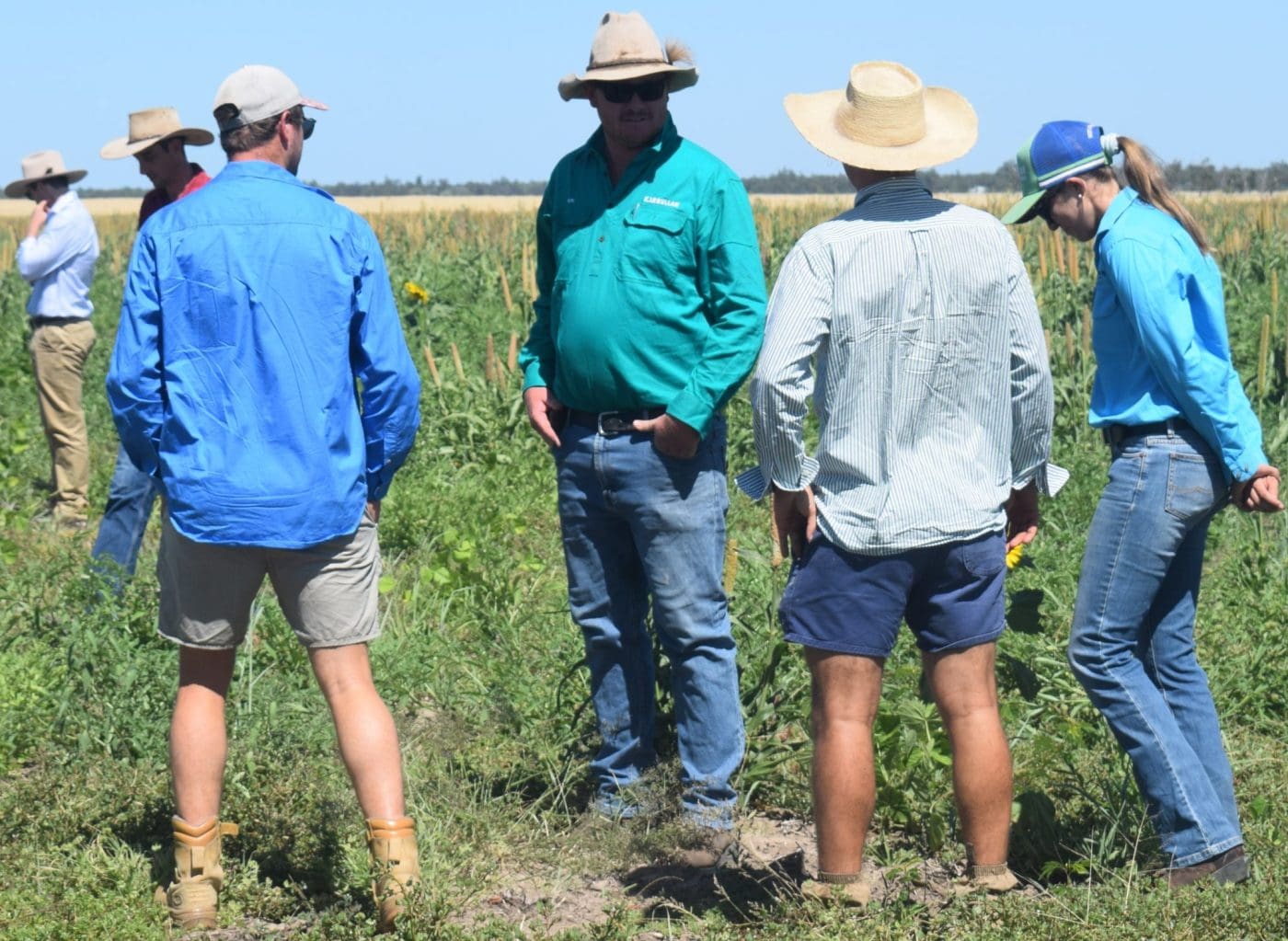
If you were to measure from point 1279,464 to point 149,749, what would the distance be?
598cm

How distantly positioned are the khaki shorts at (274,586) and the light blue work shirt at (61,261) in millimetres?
5211

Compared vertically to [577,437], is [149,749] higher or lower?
lower

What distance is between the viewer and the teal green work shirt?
404cm

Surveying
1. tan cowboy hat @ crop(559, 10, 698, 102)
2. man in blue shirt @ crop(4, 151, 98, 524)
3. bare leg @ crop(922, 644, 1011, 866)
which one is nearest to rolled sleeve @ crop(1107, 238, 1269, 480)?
bare leg @ crop(922, 644, 1011, 866)

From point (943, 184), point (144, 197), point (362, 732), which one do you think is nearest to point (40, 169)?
point (144, 197)

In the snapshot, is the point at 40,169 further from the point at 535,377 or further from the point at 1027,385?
Answer: the point at 1027,385

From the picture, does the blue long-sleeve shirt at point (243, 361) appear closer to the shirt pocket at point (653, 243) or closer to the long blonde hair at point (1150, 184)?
the shirt pocket at point (653, 243)

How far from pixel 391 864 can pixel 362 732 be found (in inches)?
12.4

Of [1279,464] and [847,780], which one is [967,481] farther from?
[1279,464]

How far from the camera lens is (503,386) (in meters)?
A: 9.86

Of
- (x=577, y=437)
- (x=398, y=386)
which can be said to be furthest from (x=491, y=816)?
(x=398, y=386)

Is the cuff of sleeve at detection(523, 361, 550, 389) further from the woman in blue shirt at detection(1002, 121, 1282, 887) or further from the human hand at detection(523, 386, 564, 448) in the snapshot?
the woman in blue shirt at detection(1002, 121, 1282, 887)

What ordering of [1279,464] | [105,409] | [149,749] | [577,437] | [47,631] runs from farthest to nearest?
[105,409] < [1279,464] < [47,631] < [149,749] < [577,437]

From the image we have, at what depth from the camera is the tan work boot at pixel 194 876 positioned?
12.0 feet
